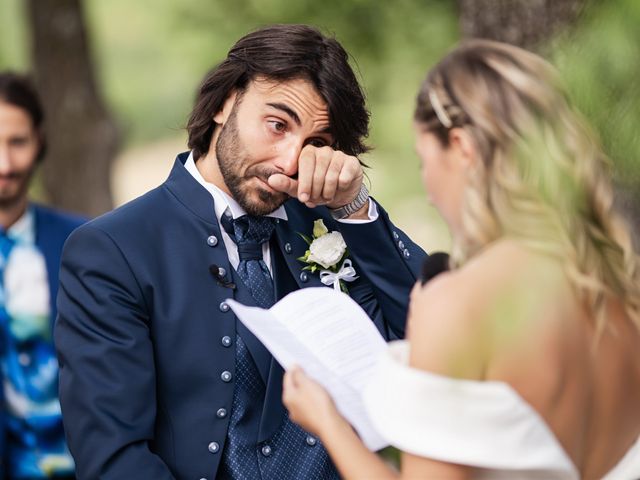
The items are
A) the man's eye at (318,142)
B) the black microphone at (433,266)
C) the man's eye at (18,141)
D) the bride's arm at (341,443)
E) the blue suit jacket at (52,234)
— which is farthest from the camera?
the man's eye at (18,141)

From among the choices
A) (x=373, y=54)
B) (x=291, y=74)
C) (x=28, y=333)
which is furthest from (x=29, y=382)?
(x=373, y=54)

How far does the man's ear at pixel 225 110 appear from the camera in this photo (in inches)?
127

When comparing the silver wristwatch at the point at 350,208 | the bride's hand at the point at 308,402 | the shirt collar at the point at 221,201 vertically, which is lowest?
the bride's hand at the point at 308,402

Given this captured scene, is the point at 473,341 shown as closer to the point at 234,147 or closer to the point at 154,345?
the point at 154,345

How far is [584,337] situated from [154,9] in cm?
915

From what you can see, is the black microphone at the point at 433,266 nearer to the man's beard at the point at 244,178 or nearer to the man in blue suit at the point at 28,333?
the man's beard at the point at 244,178

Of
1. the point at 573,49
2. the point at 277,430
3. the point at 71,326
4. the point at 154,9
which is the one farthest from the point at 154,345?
the point at 154,9

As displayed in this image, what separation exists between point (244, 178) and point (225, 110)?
31 cm

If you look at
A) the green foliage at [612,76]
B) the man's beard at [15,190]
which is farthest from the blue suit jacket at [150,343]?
the green foliage at [612,76]

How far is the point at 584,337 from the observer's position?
78.8 inches

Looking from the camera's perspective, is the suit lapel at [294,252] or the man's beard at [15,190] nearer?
the suit lapel at [294,252]

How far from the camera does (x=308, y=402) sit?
2.25 metres

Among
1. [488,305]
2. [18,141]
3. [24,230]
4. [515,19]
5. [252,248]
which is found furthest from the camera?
[515,19]

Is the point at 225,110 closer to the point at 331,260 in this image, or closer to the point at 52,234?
the point at 331,260
